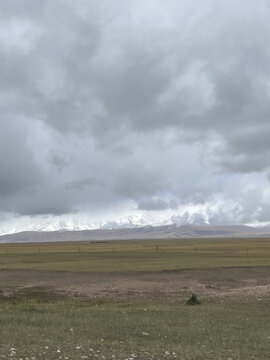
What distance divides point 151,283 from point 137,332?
23633 mm

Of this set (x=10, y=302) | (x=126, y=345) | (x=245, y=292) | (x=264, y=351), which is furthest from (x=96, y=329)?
(x=245, y=292)

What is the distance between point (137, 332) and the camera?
704 inches

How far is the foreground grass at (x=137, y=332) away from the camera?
13.8 meters

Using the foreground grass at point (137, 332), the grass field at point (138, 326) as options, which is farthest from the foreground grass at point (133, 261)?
the foreground grass at point (137, 332)

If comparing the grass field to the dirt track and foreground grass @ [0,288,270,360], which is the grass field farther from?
the dirt track

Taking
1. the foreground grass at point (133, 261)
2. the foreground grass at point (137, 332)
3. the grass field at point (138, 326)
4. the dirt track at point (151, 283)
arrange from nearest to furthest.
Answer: the foreground grass at point (137, 332) < the grass field at point (138, 326) < the dirt track at point (151, 283) < the foreground grass at point (133, 261)

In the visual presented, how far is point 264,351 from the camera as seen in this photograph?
1477 cm

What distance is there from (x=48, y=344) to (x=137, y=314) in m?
9.14

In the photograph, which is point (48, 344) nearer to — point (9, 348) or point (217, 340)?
point (9, 348)

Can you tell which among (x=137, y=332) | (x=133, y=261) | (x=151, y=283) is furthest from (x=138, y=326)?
(x=133, y=261)

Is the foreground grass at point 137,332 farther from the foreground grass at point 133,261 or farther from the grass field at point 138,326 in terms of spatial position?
the foreground grass at point 133,261

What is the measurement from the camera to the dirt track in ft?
117

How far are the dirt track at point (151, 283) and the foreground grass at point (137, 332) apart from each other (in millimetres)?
9594

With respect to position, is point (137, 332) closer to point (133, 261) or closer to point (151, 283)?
point (151, 283)
